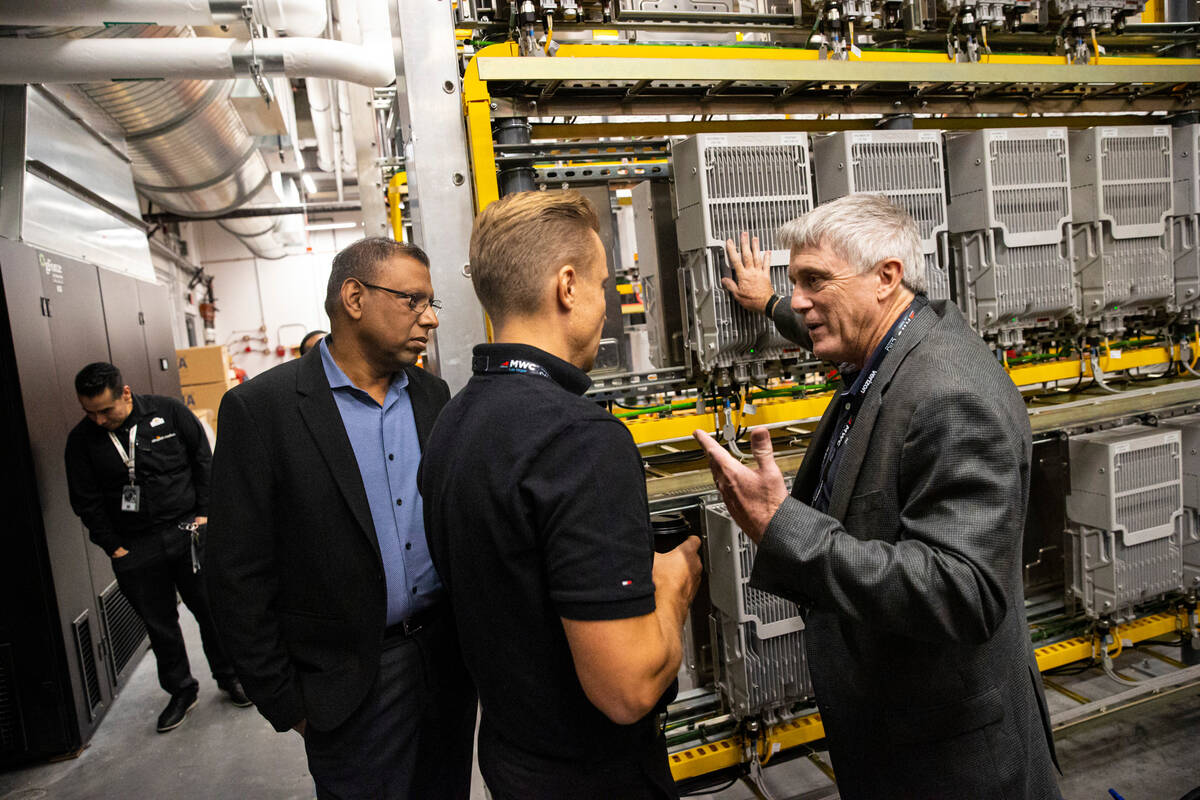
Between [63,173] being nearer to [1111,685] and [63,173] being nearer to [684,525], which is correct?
[684,525]

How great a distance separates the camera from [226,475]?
1.57 metres

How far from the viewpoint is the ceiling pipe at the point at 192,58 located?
319cm

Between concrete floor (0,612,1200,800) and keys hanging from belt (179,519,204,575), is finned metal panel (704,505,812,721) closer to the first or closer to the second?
concrete floor (0,612,1200,800)

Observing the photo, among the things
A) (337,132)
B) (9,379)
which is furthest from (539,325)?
(337,132)

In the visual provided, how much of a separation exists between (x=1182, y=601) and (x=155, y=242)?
1006cm

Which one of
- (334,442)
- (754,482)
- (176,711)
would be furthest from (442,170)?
(176,711)

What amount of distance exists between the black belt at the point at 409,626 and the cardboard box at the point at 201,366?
24.2 feet

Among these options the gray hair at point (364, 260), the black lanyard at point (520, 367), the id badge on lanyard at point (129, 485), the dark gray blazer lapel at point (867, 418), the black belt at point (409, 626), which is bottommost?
the black belt at point (409, 626)

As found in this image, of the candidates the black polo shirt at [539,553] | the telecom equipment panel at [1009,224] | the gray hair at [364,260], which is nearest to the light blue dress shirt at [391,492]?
the gray hair at [364,260]

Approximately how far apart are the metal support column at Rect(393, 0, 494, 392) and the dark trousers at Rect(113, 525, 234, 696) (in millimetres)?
2630

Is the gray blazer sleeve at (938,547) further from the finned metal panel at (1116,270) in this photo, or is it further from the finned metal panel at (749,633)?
the finned metal panel at (1116,270)

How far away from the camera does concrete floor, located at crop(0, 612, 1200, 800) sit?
2473 mm

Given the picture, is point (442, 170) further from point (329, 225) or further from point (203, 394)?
point (329, 225)

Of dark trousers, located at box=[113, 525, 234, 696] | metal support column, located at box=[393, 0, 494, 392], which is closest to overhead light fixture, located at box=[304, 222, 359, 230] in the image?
dark trousers, located at box=[113, 525, 234, 696]
